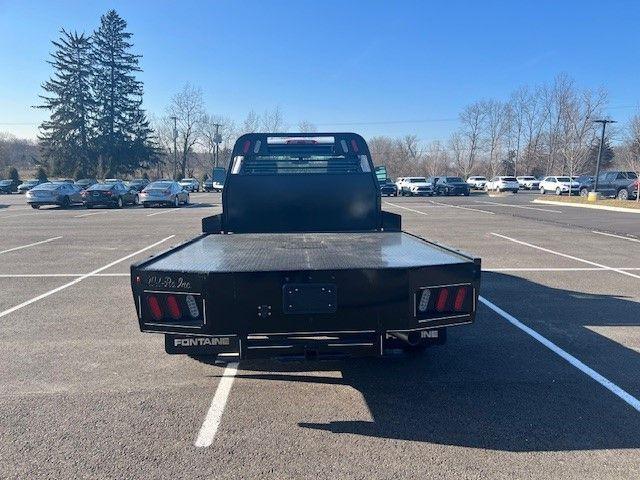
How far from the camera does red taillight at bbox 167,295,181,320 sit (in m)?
3.46

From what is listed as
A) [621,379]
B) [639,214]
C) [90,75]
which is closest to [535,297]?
[621,379]

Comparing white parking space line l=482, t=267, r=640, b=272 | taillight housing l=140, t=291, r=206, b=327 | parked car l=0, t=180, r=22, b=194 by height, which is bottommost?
parked car l=0, t=180, r=22, b=194

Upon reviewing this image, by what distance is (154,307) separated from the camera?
3.48 m

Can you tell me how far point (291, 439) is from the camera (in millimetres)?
3457

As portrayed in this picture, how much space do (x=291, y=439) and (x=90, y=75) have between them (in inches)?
2897

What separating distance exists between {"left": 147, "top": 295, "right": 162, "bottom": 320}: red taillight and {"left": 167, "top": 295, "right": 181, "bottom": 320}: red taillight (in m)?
0.07

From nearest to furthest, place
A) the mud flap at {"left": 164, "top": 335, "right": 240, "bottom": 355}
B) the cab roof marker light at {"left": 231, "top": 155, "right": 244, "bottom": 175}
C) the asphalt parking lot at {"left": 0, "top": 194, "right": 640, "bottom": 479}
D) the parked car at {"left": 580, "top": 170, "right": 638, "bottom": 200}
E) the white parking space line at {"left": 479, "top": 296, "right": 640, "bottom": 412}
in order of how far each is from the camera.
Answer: the asphalt parking lot at {"left": 0, "top": 194, "right": 640, "bottom": 479}, the mud flap at {"left": 164, "top": 335, "right": 240, "bottom": 355}, the white parking space line at {"left": 479, "top": 296, "right": 640, "bottom": 412}, the cab roof marker light at {"left": 231, "top": 155, "right": 244, "bottom": 175}, the parked car at {"left": 580, "top": 170, "right": 638, "bottom": 200}

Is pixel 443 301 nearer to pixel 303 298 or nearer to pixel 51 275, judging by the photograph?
pixel 303 298

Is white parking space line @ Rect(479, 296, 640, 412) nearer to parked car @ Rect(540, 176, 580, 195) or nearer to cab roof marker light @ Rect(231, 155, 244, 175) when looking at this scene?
cab roof marker light @ Rect(231, 155, 244, 175)

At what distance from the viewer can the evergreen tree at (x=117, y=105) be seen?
218ft

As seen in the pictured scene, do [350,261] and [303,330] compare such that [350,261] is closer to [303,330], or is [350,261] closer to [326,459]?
[303,330]

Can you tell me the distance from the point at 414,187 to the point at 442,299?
44040mm

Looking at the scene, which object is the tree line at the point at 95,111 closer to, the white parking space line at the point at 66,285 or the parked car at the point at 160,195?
the parked car at the point at 160,195

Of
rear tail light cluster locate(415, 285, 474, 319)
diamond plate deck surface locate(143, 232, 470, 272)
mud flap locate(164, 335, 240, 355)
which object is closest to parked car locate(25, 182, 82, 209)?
diamond plate deck surface locate(143, 232, 470, 272)
